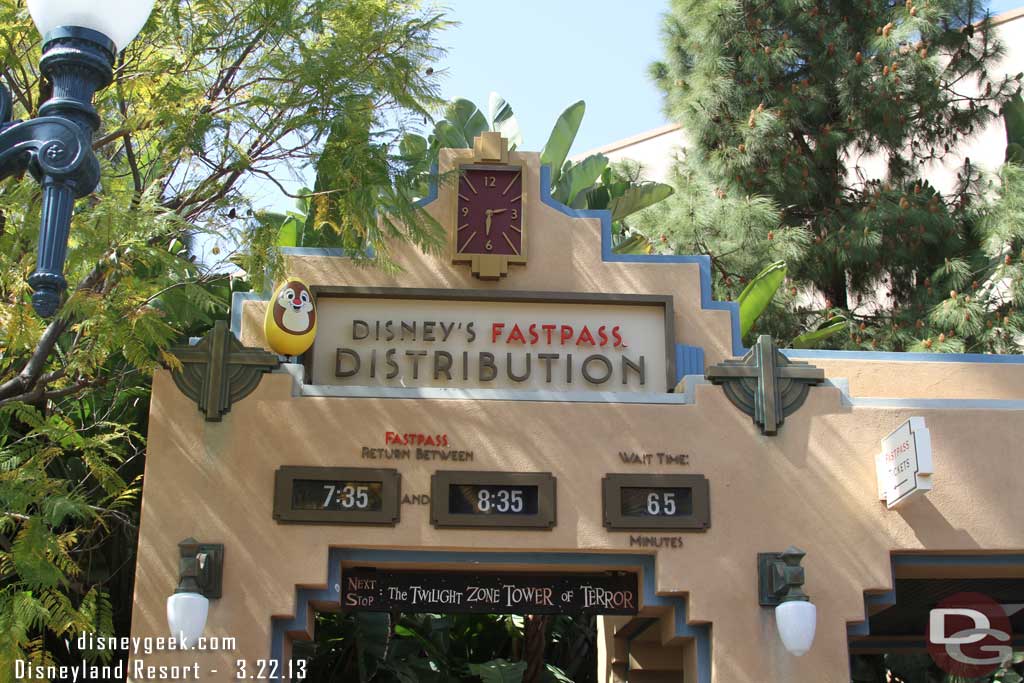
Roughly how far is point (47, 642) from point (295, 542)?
521 centimetres

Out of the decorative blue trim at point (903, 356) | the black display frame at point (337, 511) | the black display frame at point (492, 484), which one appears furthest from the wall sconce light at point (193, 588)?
the decorative blue trim at point (903, 356)

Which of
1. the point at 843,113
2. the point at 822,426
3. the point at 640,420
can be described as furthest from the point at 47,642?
the point at 843,113

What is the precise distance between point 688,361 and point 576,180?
6790 mm

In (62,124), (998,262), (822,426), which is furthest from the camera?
(998,262)

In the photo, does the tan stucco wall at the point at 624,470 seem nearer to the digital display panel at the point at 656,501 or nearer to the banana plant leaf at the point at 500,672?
the digital display panel at the point at 656,501

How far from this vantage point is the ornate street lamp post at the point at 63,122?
486 cm

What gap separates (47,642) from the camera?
13.8 meters

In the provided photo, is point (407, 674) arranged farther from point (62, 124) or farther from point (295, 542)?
point (62, 124)

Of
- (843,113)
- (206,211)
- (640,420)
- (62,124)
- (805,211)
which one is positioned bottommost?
(62,124)

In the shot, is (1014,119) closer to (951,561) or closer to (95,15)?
(951,561)

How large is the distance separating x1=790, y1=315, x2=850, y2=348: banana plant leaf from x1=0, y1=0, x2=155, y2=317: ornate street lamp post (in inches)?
503

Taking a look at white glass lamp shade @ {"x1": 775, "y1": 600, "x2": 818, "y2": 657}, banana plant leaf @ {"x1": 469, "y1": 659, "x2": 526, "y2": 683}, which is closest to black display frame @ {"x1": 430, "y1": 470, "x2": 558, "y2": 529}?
white glass lamp shade @ {"x1": 775, "y1": 600, "x2": 818, "y2": 657}

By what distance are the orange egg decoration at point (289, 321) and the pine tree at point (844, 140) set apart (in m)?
9.58

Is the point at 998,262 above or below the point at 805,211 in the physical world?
below
